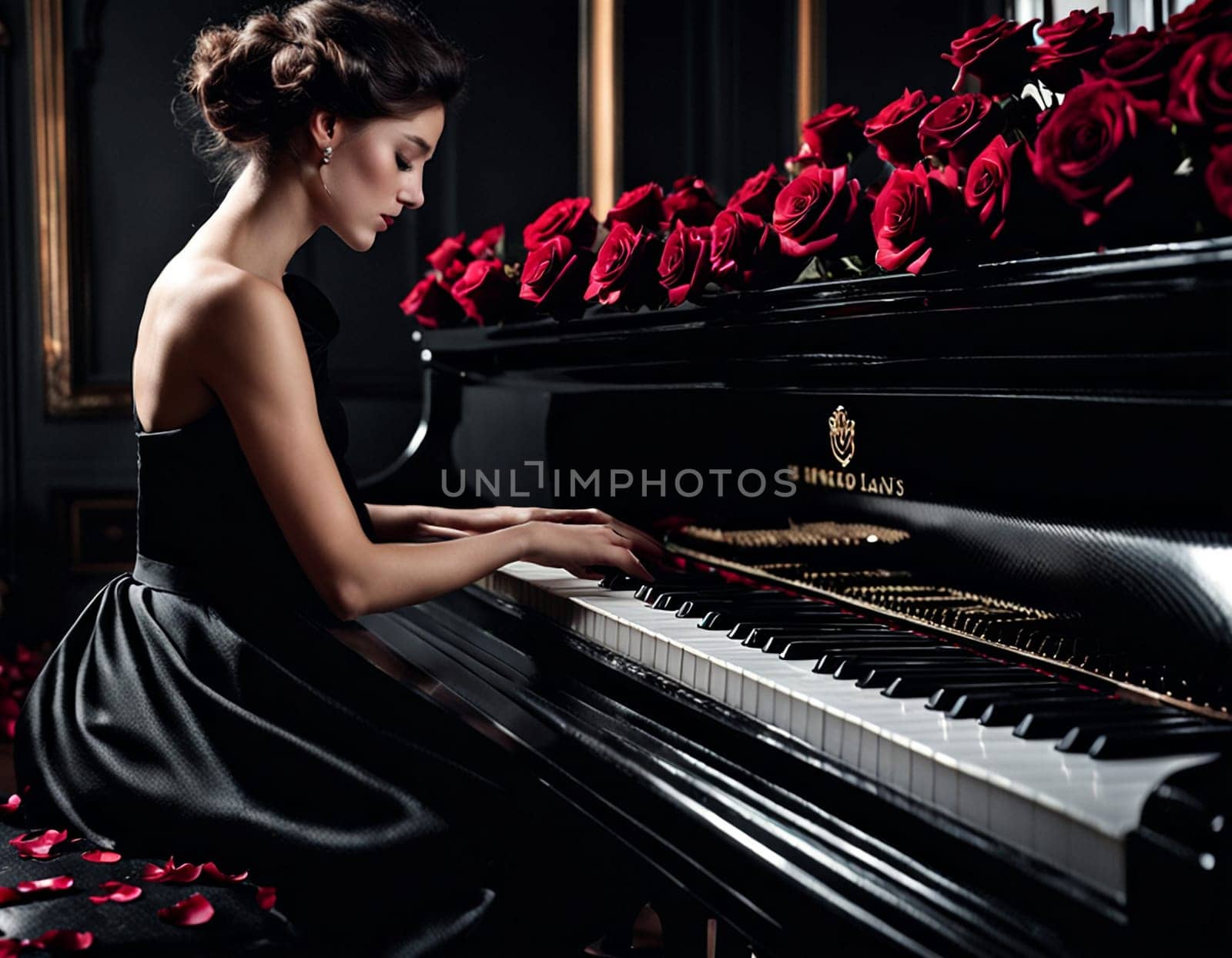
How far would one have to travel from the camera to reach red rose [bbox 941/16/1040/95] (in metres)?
1.45

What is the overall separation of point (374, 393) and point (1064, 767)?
384 centimetres

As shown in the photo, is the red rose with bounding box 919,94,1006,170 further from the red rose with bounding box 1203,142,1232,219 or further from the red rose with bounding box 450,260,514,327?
the red rose with bounding box 450,260,514,327

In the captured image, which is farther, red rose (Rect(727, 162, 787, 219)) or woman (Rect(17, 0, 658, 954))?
red rose (Rect(727, 162, 787, 219))

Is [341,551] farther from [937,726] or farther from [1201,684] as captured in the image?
[1201,684]

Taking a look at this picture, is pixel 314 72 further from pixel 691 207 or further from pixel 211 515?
pixel 691 207

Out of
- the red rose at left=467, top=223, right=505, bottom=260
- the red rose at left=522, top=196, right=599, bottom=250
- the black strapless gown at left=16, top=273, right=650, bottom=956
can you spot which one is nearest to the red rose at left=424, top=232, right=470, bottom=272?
the red rose at left=467, top=223, right=505, bottom=260

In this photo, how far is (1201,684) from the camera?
1.09 meters

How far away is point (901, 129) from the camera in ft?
5.20

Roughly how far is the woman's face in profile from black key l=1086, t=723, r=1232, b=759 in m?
1.16

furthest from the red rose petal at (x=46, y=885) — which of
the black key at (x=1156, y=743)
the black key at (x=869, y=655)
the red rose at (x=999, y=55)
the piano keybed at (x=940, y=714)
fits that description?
the red rose at (x=999, y=55)

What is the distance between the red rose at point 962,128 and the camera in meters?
1.41

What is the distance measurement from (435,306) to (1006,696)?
2.02m

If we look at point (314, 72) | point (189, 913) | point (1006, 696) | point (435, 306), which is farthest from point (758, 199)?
point (189, 913)

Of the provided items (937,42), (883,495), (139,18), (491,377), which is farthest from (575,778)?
(139,18)
